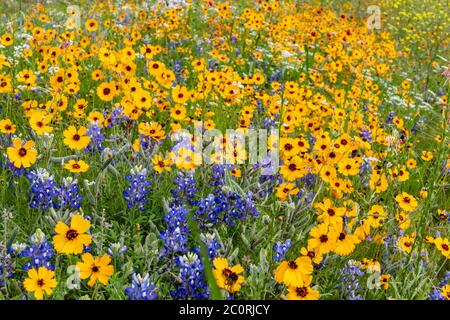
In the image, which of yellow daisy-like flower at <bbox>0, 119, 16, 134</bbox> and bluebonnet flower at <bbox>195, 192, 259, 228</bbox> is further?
yellow daisy-like flower at <bbox>0, 119, 16, 134</bbox>

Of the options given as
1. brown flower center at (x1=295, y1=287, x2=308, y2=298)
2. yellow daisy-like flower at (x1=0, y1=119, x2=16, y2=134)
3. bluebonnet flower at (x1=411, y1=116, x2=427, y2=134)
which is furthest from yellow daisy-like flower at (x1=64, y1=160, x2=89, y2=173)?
bluebonnet flower at (x1=411, y1=116, x2=427, y2=134)

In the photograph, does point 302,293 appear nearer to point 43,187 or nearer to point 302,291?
point 302,291

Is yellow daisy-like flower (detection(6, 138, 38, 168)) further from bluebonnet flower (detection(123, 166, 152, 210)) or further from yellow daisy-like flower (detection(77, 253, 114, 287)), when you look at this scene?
yellow daisy-like flower (detection(77, 253, 114, 287))

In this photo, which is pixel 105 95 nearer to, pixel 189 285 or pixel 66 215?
pixel 66 215

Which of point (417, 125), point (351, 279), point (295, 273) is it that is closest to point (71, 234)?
point (295, 273)

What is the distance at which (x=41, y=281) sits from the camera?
1.99 metres

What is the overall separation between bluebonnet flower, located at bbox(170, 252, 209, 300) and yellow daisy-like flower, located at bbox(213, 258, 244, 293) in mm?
140

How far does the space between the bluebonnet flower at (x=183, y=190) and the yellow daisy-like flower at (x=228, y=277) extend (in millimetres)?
753

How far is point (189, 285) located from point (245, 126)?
1817 mm

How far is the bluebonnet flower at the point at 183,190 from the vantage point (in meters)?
2.81

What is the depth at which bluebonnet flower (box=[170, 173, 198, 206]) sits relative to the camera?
2811 millimetres

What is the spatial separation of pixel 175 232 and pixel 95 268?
0.46 meters

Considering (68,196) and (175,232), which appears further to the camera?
(68,196)
